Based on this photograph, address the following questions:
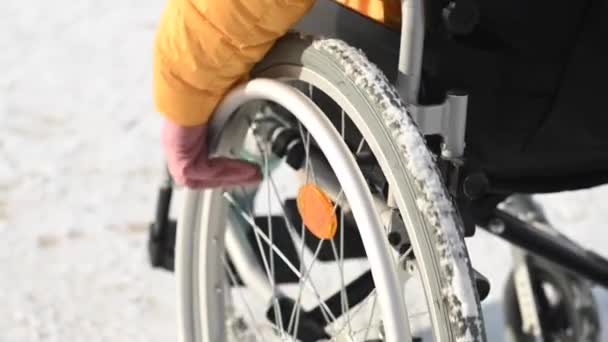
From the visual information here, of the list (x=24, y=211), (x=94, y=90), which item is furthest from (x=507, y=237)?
(x=94, y=90)

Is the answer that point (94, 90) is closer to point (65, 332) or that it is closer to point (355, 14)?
point (65, 332)

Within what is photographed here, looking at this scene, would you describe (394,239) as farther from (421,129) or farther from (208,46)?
(208,46)

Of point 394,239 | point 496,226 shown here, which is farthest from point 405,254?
point 496,226

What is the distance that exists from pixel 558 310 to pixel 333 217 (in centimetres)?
68

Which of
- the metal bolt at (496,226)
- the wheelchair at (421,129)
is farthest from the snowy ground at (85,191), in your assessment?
the wheelchair at (421,129)

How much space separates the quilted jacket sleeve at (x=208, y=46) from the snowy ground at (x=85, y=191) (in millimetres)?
642

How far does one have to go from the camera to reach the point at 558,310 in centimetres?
147

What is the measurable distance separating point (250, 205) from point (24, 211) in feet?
2.15

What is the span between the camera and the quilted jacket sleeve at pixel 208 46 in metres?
0.90

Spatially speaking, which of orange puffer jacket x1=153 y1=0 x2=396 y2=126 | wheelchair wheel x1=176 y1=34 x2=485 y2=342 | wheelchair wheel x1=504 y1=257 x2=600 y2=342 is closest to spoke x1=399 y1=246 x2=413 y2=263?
wheelchair wheel x1=176 y1=34 x2=485 y2=342

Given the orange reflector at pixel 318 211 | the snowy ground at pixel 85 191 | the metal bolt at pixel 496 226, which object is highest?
the orange reflector at pixel 318 211

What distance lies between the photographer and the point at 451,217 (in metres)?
0.76

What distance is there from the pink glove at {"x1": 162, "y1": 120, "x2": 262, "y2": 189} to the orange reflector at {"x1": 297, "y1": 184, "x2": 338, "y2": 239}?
191mm

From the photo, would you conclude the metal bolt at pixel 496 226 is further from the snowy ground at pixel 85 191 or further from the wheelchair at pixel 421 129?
the snowy ground at pixel 85 191
